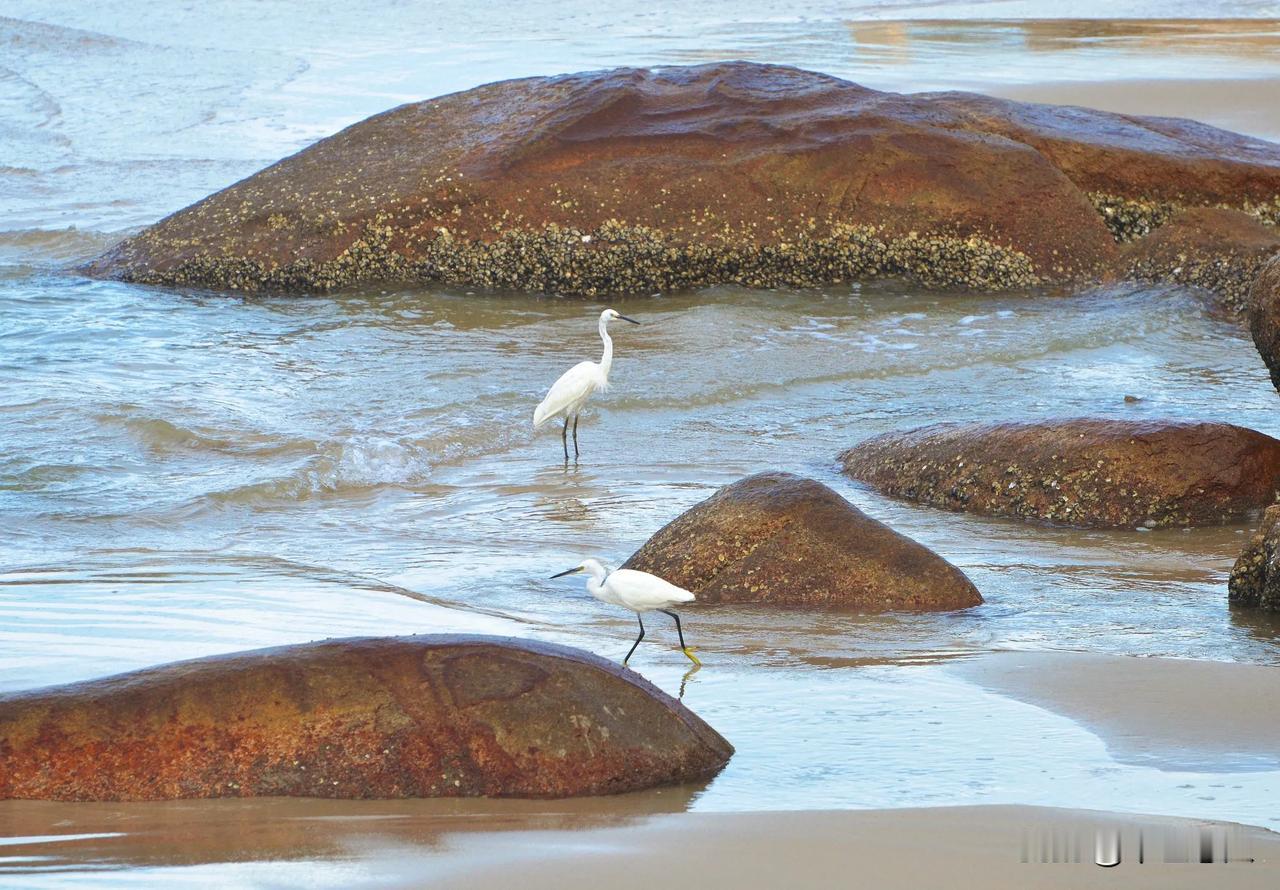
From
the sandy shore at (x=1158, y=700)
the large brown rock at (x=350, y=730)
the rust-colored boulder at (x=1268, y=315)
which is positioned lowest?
the sandy shore at (x=1158, y=700)

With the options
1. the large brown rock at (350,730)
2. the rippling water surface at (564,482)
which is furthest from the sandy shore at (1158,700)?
the large brown rock at (350,730)

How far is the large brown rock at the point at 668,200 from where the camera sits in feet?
38.8

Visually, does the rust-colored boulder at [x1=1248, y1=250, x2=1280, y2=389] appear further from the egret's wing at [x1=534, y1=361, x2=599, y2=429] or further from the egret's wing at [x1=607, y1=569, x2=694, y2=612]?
the egret's wing at [x1=534, y1=361, x2=599, y2=429]

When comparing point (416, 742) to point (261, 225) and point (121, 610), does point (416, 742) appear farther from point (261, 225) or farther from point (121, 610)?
point (261, 225)

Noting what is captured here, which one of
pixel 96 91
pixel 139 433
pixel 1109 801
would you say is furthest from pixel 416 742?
pixel 96 91

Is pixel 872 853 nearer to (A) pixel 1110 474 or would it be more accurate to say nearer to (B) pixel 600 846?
(B) pixel 600 846

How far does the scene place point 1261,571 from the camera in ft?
18.2

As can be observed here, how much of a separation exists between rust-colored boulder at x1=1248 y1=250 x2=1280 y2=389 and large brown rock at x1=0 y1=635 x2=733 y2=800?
3.89 meters

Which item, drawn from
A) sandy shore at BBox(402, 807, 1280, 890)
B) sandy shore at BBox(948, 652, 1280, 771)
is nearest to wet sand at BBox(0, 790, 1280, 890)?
sandy shore at BBox(402, 807, 1280, 890)

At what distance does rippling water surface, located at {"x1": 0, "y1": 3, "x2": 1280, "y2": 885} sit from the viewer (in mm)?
4270

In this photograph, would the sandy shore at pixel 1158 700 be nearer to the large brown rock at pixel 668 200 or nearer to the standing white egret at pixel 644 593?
the standing white egret at pixel 644 593

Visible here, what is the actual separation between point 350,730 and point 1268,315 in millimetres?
4539

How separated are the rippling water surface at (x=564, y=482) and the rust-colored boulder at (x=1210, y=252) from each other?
0.30 m

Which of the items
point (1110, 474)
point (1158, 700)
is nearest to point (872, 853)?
point (1158, 700)
